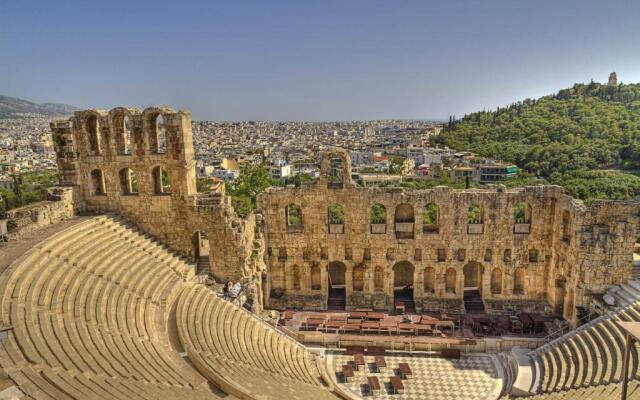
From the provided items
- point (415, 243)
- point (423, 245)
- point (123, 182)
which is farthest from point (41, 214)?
point (423, 245)

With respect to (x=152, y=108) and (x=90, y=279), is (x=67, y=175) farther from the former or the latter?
(x=90, y=279)

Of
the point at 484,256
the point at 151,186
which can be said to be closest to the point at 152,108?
the point at 151,186

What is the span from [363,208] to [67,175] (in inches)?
646

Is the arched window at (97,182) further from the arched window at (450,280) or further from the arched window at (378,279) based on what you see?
the arched window at (450,280)

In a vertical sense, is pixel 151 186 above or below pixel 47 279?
above

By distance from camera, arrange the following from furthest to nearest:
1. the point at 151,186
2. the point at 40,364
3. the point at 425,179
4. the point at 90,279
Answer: the point at 425,179
the point at 151,186
the point at 90,279
the point at 40,364

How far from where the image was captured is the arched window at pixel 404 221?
25.0 metres

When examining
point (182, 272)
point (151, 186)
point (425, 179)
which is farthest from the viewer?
point (425, 179)

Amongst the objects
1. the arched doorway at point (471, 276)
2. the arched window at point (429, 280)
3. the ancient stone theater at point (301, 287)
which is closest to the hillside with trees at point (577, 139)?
the arched doorway at point (471, 276)

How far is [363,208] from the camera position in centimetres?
2441

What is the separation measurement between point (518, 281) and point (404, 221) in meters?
7.25

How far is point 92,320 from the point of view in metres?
14.3

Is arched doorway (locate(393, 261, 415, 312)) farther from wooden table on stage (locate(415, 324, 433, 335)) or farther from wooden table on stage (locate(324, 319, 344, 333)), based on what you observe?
wooden table on stage (locate(324, 319, 344, 333))

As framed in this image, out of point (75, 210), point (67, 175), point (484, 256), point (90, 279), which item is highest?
point (67, 175)
